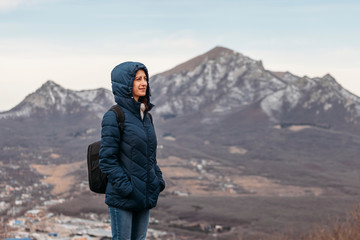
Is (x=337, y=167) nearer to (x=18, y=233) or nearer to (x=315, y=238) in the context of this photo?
(x=18, y=233)

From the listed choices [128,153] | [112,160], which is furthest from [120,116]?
[112,160]

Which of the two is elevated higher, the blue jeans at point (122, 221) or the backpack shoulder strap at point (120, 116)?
the backpack shoulder strap at point (120, 116)

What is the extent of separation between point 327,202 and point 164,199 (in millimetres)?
31538

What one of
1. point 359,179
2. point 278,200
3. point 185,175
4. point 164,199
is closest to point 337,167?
point 359,179

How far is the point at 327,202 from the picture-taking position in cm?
12356

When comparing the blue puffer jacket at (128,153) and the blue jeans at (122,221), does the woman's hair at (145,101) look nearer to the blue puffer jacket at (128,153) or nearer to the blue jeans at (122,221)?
the blue puffer jacket at (128,153)

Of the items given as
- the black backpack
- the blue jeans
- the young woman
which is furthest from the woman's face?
the blue jeans

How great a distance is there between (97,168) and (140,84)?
45.2 inches

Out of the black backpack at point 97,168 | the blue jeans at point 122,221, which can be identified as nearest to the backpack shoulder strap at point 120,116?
the black backpack at point 97,168

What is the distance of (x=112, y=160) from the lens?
7512mm

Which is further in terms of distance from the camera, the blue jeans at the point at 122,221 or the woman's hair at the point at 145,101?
the woman's hair at the point at 145,101

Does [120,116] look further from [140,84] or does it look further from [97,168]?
[97,168]

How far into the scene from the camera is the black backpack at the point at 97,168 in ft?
25.4

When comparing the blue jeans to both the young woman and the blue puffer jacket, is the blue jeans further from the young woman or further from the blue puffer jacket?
the blue puffer jacket
